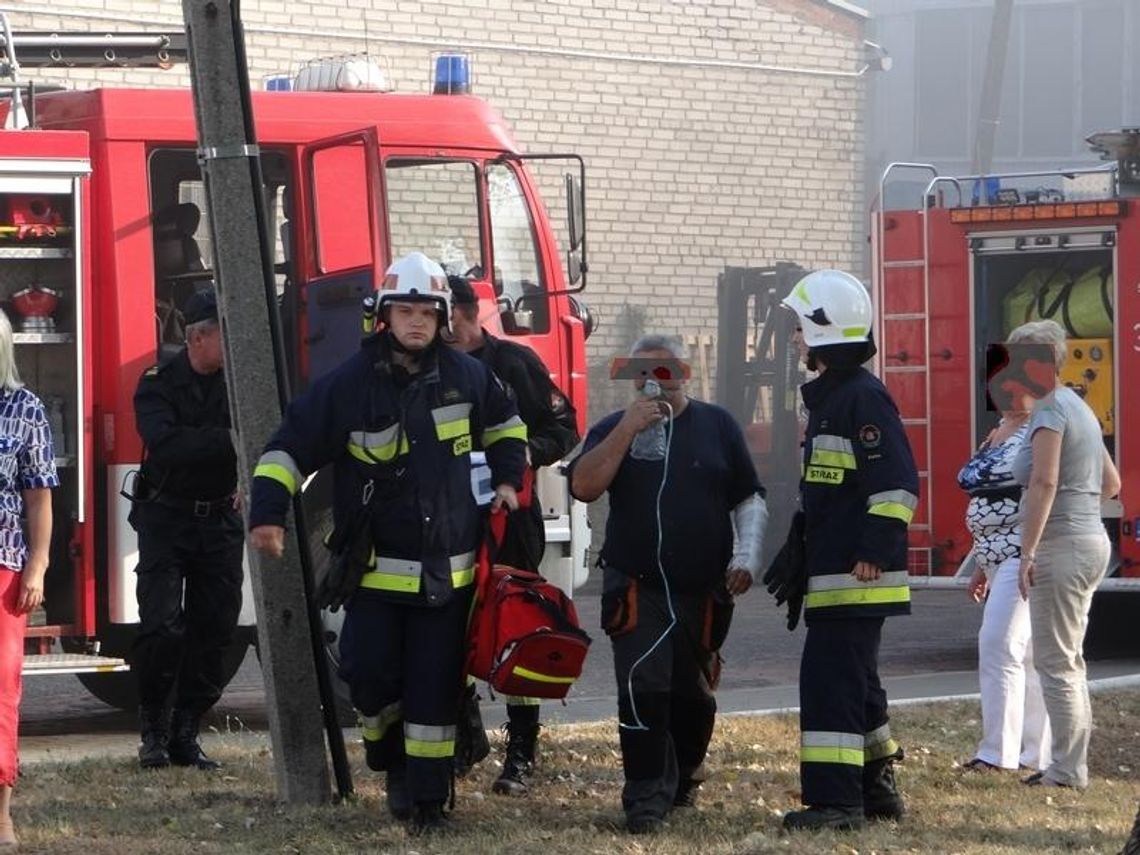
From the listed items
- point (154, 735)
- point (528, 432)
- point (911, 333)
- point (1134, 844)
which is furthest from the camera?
point (911, 333)

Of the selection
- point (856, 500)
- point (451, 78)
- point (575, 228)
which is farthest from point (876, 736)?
point (451, 78)

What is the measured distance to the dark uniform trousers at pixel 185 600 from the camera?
7.85m

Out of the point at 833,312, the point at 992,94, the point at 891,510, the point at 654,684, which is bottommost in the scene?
the point at 654,684

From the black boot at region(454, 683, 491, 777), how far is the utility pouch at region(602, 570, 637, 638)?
0.68m

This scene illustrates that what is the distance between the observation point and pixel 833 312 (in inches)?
259

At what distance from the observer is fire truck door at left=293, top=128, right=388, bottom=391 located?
9.25 meters

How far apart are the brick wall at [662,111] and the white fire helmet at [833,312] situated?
13420 millimetres

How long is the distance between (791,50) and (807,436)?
Answer: 1700 cm

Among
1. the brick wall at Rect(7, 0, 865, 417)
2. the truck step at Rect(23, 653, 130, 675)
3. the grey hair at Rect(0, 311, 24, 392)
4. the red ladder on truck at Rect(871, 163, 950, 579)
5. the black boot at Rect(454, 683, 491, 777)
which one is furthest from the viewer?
the brick wall at Rect(7, 0, 865, 417)

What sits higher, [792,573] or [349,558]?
[349,558]

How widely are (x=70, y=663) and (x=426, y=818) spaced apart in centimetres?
269

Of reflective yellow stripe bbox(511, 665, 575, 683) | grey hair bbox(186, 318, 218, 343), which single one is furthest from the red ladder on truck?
reflective yellow stripe bbox(511, 665, 575, 683)

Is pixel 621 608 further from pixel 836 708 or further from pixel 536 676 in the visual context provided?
pixel 836 708

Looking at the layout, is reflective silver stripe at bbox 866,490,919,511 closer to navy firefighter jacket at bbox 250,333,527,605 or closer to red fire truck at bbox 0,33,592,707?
navy firefighter jacket at bbox 250,333,527,605
